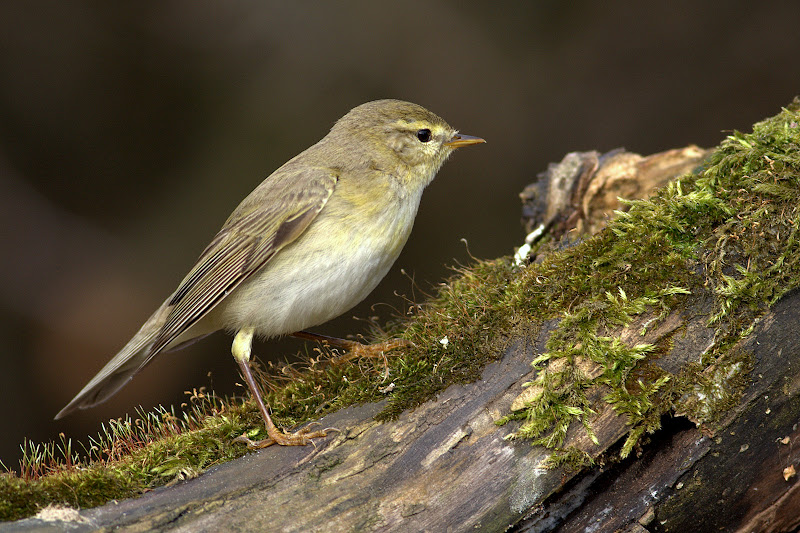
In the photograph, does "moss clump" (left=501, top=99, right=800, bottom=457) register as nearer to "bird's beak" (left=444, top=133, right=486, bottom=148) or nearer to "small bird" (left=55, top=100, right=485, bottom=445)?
"small bird" (left=55, top=100, right=485, bottom=445)

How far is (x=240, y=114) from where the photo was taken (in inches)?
313

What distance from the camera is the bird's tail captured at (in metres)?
4.35

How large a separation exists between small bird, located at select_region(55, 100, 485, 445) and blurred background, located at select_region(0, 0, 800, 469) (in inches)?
133

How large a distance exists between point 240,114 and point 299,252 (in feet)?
14.4

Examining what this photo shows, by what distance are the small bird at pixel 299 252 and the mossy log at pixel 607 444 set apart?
0.79 meters

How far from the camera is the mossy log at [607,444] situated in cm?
299

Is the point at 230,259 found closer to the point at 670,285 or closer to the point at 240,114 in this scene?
the point at 670,285

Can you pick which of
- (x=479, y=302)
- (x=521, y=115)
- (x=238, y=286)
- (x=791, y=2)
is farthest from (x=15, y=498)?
(x=791, y=2)

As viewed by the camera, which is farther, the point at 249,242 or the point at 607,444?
the point at 249,242

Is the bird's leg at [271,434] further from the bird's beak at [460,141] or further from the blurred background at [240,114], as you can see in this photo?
the blurred background at [240,114]

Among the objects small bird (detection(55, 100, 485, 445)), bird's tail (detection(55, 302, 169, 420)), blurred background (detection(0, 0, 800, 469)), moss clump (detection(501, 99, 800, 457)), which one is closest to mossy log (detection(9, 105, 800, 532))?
moss clump (detection(501, 99, 800, 457))

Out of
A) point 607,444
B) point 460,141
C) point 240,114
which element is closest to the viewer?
point 607,444

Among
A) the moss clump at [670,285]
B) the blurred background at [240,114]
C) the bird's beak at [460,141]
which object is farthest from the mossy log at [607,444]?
the blurred background at [240,114]

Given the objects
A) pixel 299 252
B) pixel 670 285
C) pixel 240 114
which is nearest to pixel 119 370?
pixel 299 252
